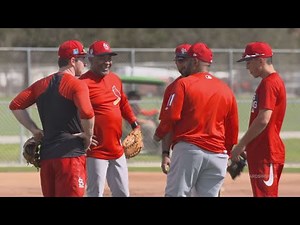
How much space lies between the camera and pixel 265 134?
29.0 feet

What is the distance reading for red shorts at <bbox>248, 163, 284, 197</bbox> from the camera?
347 inches

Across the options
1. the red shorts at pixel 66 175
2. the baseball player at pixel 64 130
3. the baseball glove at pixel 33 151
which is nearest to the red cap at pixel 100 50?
the baseball player at pixel 64 130

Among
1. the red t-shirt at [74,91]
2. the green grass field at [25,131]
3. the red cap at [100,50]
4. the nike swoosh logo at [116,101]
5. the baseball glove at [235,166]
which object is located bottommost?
the green grass field at [25,131]

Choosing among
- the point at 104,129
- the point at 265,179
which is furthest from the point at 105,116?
the point at 265,179

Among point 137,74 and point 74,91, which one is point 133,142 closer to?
point 74,91

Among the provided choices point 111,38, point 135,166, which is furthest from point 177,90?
point 111,38

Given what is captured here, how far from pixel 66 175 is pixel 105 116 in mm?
1859

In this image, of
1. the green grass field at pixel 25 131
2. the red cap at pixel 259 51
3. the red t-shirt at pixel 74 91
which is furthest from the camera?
the green grass field at pixel 25 131

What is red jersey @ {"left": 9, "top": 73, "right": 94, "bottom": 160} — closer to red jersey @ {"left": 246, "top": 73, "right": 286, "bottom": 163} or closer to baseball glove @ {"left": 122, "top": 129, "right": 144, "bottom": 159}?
red jersey @ {"left": 246, "top": 73, "right": 286, "bottom": 163}

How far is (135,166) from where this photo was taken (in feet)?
60.7

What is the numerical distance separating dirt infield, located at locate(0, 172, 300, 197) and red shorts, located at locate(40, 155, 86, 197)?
4.99 m

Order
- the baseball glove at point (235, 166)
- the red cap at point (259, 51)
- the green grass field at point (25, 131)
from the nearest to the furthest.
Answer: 1. the red cap at point (259, 51)
2. the baseball glove at point (235, 166)
3. the green grass field at point (25, 131)

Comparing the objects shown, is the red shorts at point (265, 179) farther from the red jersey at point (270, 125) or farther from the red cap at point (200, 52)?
the red cap at point (200, 52)

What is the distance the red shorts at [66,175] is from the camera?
8.23 m
